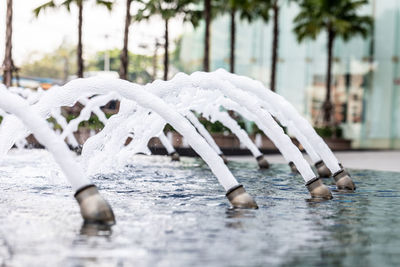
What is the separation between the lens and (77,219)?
755cm

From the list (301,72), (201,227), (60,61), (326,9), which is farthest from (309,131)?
(60,61)

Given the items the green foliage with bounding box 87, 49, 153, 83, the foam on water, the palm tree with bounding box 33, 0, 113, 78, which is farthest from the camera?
the green foliage with bounding box 87, 49, 153, 83

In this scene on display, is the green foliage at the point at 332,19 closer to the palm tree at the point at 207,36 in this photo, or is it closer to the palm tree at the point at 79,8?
the palm tree at the point at 207,36

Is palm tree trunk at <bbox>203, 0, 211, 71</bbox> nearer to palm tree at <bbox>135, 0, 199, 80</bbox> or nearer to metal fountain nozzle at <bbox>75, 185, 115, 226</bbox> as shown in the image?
palm tree at <bbox>135, 0, 199, 80</bbox>

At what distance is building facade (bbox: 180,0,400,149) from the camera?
124 feet

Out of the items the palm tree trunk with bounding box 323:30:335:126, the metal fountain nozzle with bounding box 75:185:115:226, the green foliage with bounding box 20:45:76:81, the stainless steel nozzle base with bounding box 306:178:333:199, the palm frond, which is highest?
the palm frond

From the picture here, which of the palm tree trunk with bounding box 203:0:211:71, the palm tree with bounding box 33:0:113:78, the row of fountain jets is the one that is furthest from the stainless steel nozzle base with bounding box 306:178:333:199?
the palm tree with bounding box 33:0:113:78

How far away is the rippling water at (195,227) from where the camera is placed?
5.63 meters

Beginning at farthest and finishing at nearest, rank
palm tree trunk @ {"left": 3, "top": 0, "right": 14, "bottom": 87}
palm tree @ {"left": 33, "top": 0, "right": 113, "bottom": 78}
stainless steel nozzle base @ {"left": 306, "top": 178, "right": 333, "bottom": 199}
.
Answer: palm tree @ {"left": 33, "top": 0, "right": 113, "bottom": 78} → palm tree trunk @ {"left": 3, "top": 0, "right": 14, "bottom": 87} → stainless steel nozzle base @ {"left": 306, "top": 178, "right": 333, "bottom": 199}

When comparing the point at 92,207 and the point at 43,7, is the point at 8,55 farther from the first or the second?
the point at 92,207

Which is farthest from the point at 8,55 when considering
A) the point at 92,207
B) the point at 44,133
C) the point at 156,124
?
the point at 92,207

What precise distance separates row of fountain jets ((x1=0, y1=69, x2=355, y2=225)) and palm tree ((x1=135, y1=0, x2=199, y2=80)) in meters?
17.9

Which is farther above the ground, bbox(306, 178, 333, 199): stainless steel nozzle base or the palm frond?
the palm frond

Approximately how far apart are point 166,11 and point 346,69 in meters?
9.80
